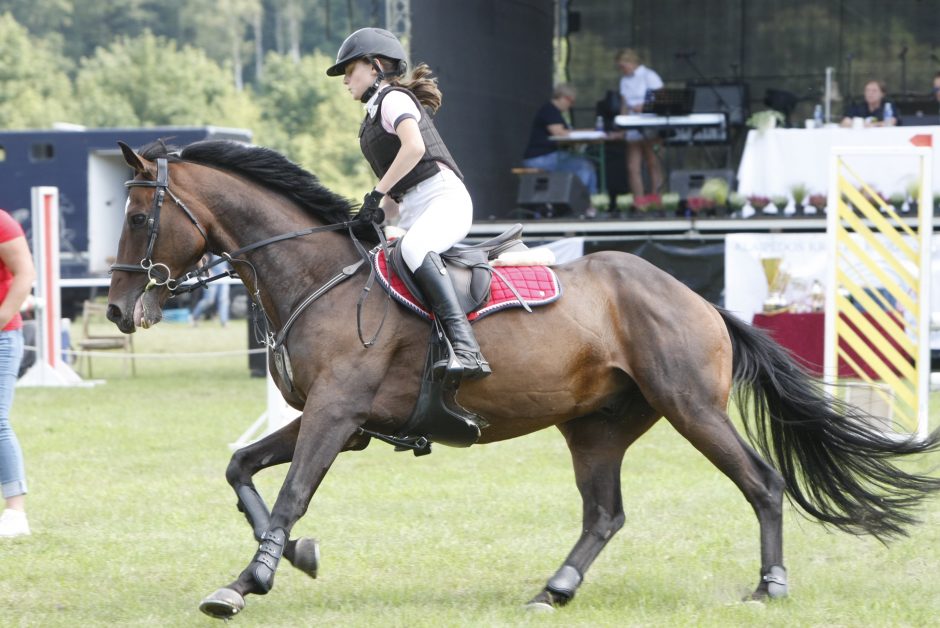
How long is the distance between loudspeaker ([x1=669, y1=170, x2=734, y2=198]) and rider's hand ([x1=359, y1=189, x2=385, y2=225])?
10860mm

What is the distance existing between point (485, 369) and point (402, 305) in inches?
18.2

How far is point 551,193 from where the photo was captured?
54.3 feet

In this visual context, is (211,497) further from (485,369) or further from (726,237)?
(726,237)

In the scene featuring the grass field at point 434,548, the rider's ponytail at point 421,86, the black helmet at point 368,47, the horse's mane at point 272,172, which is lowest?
the grass field at point 434,548

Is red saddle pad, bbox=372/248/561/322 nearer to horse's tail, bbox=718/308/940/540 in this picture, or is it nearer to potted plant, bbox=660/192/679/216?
horse's tail, bbox=718/308/940/540

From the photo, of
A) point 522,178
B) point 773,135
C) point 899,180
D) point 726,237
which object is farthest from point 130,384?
point 899,180

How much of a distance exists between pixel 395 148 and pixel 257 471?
156cm

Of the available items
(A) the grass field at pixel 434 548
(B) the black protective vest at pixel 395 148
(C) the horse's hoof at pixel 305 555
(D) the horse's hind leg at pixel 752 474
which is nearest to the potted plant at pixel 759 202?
(A) the grass field at pixel 434 548

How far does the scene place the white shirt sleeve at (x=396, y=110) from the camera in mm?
5480

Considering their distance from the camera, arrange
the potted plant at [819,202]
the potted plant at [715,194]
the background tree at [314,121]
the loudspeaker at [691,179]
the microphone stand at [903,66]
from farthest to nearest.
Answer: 1. the background tree at [314,121]
2. the microphone stand at [903,66]
3. the loudspeaker at [691,179]
4. the potted plant at [715,194]
5. the potted plant at [819,202]

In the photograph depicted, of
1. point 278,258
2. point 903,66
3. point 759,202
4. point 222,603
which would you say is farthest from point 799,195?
point 222,603

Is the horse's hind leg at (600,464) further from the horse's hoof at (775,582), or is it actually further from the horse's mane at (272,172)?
the horse's mane at (272,172)

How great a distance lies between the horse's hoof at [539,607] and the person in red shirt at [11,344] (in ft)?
10.0

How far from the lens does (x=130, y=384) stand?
1579 centimetres
